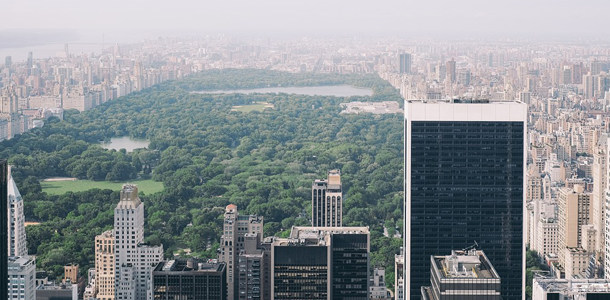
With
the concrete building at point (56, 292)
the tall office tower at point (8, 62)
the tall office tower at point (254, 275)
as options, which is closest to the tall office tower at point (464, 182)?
the tall office tower at point (254, 275)

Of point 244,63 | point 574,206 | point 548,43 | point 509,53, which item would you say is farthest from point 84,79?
point 574,206

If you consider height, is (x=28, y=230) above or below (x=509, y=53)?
below

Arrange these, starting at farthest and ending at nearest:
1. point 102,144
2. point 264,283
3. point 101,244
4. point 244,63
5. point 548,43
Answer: point 244,63
point 102,144
point 548,43
point 101,244
point 264,283

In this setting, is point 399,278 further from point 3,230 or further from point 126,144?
point 126,144

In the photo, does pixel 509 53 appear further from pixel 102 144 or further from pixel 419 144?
pixel 419 144

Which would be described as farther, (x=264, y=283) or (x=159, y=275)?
(x=264, y=283)

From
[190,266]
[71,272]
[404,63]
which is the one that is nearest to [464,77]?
[404,63]

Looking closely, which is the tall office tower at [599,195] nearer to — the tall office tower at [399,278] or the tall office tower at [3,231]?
the tall office tower at [399,278]
